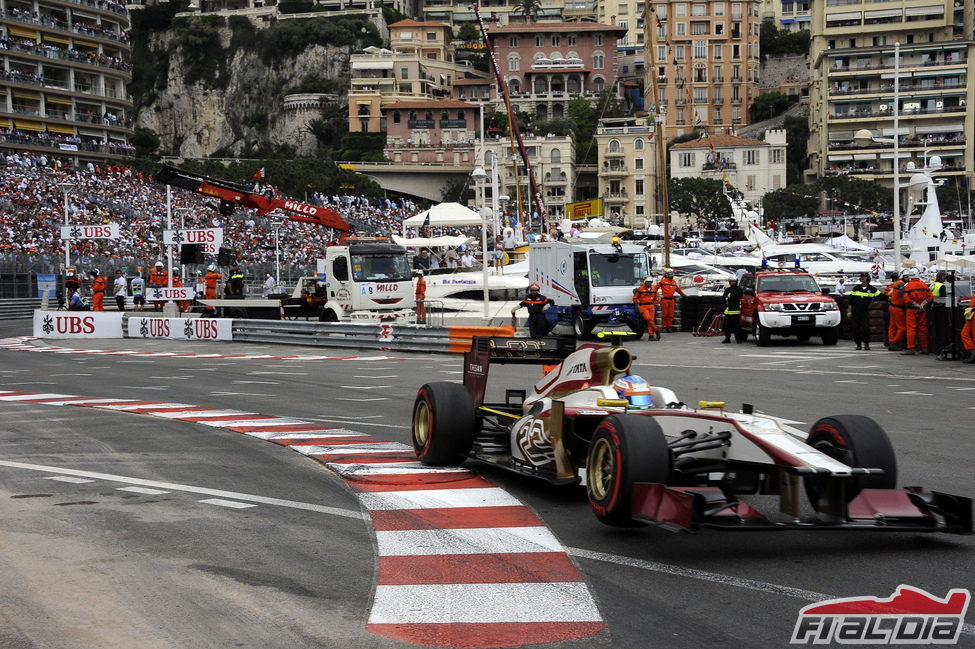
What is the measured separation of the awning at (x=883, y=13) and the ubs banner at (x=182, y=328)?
4040 inches

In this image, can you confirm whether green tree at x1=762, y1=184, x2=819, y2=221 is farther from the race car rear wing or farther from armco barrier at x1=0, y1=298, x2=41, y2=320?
the race car rear wing

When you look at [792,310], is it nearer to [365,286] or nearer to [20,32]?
[365,286]

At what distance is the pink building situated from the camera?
148 meters

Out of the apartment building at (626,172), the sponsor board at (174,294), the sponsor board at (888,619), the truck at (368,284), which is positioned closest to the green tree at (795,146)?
the apartment building at (626,172)

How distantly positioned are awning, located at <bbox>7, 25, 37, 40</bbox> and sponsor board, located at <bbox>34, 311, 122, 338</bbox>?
63814 mm

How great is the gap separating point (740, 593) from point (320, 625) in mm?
2390

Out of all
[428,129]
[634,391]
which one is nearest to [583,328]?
[634,391]

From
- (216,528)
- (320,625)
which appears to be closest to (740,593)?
(320,625)

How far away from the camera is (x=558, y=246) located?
34.2 m

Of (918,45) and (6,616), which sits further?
(918,45)

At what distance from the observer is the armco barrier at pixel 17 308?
49.6 meters

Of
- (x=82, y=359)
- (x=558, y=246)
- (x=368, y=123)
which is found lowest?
(x=82, y=359)

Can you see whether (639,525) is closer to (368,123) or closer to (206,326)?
(206,326)

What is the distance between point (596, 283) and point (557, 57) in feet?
463
